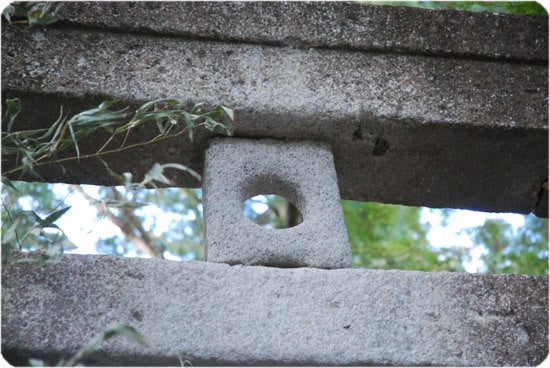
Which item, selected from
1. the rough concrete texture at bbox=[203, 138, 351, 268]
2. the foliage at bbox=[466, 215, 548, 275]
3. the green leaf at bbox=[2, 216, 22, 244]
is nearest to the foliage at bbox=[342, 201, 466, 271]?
the foliage at bbox=[466, 215, 548, 275]

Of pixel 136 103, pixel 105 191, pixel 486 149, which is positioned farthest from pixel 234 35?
pixel 105 191

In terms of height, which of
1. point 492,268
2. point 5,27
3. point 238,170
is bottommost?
point 238,170

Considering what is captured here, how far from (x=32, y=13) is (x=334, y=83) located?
85 cm

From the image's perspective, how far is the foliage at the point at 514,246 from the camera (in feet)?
15.7

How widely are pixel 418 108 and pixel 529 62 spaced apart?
413 mm

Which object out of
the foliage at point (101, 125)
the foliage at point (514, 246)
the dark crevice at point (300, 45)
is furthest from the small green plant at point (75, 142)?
the foliage at point (514, 246)

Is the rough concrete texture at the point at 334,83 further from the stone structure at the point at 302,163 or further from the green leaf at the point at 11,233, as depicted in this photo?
the green leaf at the point at 11,233

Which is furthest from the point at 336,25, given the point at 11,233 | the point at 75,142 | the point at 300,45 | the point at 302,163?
the point at 11,233

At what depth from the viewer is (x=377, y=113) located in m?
2.49

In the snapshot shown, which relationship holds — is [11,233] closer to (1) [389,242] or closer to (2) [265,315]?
(2) [265,315]

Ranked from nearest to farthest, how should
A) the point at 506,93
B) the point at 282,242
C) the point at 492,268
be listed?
the point at 282,242 → the point at 506,93 → the point at 492,268

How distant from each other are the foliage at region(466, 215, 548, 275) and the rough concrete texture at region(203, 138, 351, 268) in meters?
2.48

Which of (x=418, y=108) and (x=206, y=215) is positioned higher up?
(x=418, y=108)

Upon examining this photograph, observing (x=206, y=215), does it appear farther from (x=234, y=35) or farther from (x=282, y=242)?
(x=234, y=35)
